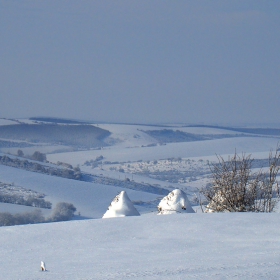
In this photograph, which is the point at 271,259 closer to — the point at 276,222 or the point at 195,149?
the point at 276,222

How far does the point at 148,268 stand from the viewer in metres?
4.72

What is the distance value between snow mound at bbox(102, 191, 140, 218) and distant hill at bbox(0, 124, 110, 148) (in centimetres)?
4611

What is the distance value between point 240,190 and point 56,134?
49173mm

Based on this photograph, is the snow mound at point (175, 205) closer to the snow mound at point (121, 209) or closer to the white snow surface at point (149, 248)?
the snow mound at point (121, 209)

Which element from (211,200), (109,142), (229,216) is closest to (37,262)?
(229,216)

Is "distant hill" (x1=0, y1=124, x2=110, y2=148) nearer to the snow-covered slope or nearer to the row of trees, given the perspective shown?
the snow-covered slope

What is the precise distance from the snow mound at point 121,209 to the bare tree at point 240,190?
1643mm

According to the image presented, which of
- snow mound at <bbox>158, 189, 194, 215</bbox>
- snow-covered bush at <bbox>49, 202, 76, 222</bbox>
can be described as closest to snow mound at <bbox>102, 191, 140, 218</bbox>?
snow mound at <bbox>158, 189, 194, 215</bbox>

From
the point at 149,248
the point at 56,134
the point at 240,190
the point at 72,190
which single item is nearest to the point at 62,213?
the point at 72,190

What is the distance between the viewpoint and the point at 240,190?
428 inches

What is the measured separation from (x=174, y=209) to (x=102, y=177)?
30.0 m

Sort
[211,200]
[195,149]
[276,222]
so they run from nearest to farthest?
[276,222] → [211,200] → [195,149]

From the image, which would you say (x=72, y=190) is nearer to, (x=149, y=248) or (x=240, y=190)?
(x=240, y=190)

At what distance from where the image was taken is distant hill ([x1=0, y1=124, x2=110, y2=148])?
57.2 meters
